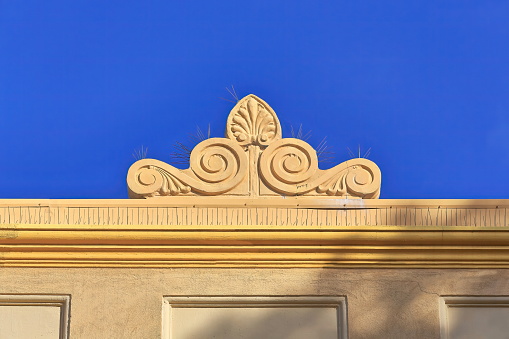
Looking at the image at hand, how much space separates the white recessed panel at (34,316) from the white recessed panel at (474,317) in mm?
3207

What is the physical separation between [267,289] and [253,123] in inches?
62.0

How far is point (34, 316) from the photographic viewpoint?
299 inches

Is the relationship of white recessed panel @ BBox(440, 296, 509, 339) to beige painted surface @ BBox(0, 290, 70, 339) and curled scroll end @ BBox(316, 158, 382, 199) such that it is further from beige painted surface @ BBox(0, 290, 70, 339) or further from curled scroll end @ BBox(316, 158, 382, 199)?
beige painted surface @ BBox(0, 290, 70, 339)

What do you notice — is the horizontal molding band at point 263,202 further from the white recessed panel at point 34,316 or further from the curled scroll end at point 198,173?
the white recessed panel at point 34,316

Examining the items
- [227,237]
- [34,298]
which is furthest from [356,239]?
[34,298]

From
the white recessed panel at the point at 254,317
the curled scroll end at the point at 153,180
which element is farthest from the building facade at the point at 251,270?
the curled scroll end at the point at 153,180

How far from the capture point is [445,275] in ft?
25.3

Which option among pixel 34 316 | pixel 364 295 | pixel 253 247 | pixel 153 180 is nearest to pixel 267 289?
pixel 253 247

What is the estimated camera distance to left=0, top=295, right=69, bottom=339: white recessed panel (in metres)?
7.55

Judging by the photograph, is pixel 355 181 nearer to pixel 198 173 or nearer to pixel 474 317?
pixel 198 173

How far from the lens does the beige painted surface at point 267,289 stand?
24.9 feet

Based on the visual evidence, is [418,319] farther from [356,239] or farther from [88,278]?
[88,278]

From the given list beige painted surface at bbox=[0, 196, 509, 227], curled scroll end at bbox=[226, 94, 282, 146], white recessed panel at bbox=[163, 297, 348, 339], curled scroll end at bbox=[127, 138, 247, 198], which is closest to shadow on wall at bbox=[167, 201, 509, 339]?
white recessed panel at bbox=[163, 297, 348, 339]

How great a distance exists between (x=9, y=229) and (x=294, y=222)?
244cm
